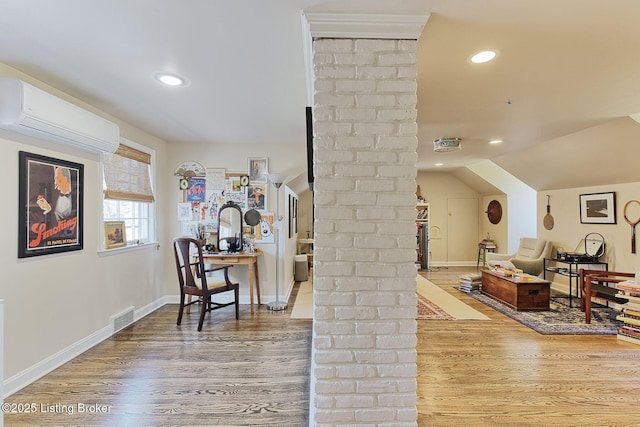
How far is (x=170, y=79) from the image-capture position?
221 cm

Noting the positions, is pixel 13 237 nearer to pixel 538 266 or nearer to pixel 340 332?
pixel 340 332

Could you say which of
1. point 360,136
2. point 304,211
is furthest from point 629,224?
point 304,211

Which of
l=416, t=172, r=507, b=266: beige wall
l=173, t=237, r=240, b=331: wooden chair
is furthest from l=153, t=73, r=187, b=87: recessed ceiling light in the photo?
l=416, t=172, r=507, b=266: beige wall

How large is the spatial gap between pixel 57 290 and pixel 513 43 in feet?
11.7

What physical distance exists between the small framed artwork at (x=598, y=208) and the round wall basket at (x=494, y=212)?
7.30 ft

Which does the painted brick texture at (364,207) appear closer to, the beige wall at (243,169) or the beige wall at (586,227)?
the beige wall at (243,169)

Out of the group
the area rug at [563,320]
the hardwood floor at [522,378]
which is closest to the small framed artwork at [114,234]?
the hardwood floor at [522,378]

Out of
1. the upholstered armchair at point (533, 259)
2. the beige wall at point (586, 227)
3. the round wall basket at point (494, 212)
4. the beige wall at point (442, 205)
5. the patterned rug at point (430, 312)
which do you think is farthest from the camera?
the beige wall at point (442, 205)

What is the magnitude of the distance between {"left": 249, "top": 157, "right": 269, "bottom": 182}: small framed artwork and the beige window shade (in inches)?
47.8

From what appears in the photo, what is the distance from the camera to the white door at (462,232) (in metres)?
7.46

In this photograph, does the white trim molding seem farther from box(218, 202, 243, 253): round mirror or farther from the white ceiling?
box(218, 202, 243, 253): round mirror

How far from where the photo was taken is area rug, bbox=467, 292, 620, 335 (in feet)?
10.6

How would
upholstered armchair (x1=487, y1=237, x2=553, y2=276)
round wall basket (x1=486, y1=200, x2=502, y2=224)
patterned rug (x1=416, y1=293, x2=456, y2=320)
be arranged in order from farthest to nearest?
round wall basket (x1=486, y1=200, x2=502, y2=224) → upholstered armchair (x1=487, y1=237, x2=553, y2=276) → patterned rug (x1=416, y1=293, x2=456, y2=320)

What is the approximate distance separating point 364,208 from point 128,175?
3047 mm
